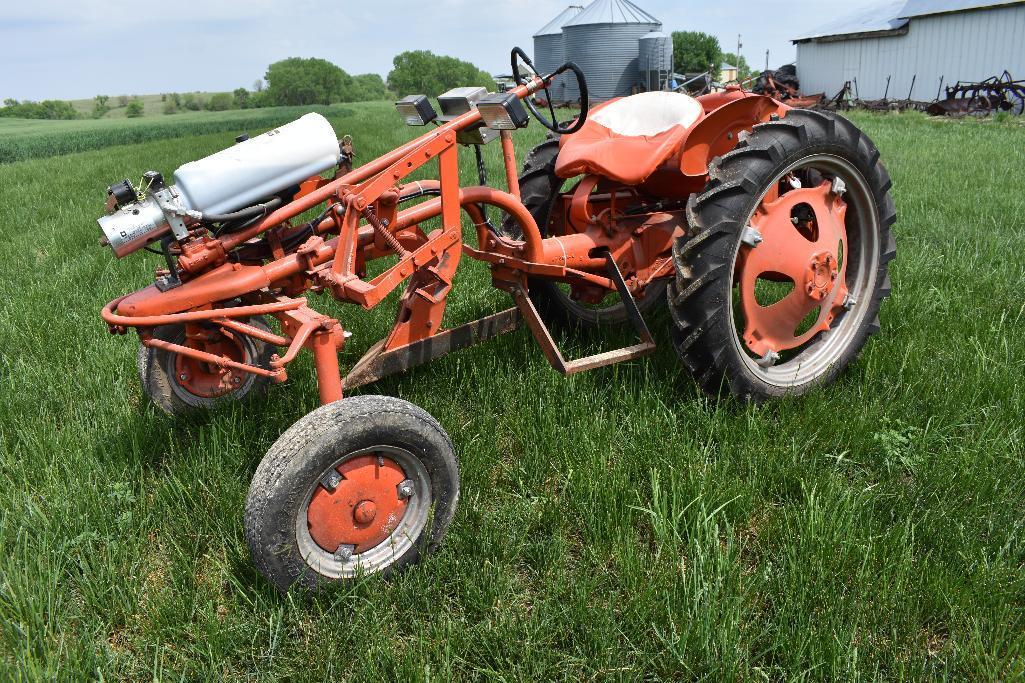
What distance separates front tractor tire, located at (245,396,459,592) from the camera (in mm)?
2021

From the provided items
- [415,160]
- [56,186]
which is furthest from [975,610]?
[56,186]

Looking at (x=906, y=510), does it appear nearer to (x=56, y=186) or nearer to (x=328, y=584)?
(x=328, y=584)

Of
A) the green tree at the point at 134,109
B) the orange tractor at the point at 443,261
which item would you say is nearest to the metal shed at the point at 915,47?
the orange tractor at the point at 443,261

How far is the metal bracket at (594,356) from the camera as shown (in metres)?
2.99

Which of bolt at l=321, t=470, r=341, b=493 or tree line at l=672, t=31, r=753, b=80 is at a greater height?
tree line at l=672, t=31, r=753, b=80

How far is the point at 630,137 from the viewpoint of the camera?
11.3 feet

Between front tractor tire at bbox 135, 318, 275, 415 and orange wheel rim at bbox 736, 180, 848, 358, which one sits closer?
front tractor tire at bbox 135, 318, 275, 415

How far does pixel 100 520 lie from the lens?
2.44 metres

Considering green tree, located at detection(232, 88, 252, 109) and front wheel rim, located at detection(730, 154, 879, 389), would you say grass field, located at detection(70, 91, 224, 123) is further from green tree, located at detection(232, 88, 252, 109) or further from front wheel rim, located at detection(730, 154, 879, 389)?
front wheel rim, located at detection(730, 154, 879, 389)

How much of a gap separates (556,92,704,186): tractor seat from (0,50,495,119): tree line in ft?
200

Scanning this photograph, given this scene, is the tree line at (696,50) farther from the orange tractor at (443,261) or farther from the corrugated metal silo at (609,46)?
the orange tractor at (443,261)

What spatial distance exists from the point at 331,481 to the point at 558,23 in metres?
41.4

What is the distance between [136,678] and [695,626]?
1.60 m

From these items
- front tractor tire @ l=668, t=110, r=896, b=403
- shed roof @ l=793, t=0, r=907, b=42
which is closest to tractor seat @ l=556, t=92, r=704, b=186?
front tractor tire @ l=668, t=110, r=896, b=403
